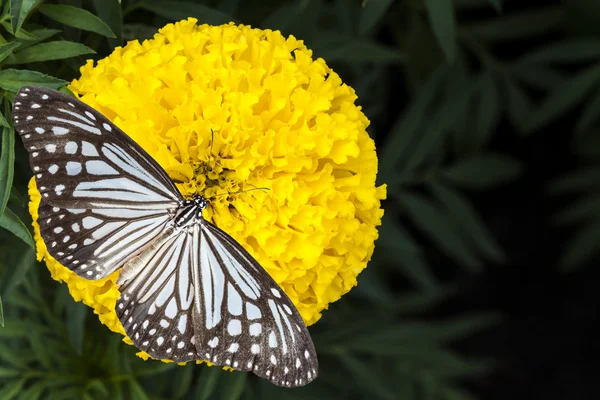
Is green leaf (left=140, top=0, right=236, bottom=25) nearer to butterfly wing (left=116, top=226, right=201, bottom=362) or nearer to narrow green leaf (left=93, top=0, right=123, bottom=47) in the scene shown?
narrow green leaf (left=93, top=0, right=123, bottom=47)

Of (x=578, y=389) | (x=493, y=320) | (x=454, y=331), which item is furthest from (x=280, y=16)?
(x=578, y=389)

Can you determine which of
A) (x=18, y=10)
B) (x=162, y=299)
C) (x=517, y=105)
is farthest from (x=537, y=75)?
(x=18, y=10)

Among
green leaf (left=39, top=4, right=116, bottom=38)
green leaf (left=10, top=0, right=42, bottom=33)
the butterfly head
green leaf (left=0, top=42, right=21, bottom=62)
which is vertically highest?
green leaf (left=10, top=0, right=42, bottom=33)

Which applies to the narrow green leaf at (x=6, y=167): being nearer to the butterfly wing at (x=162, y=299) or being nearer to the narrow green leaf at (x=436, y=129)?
the butterfly wing at (x=162, y=299)

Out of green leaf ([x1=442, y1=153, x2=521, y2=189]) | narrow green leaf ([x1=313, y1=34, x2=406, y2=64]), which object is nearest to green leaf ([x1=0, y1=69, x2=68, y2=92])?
narrow green leaf ([x1=313, y1=34, x2=406, y2=64])

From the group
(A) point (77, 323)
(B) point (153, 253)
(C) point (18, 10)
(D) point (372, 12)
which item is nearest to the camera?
(C) point (18, 10)

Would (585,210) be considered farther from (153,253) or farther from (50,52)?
(50,52)

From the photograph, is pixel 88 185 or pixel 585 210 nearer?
pixel 88 185
